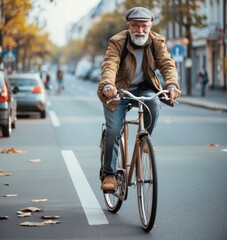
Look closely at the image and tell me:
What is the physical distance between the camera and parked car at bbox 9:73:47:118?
2370cm

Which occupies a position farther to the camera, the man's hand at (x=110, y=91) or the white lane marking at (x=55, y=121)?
the white lane marking at (x=55, y=121)

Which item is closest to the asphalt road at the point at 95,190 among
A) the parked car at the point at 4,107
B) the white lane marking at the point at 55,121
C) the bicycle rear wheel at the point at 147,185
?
the bicycle rear wheel at the point at 147,185

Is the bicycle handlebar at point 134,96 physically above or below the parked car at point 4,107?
above

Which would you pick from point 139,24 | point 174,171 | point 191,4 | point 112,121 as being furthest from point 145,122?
point 191,4

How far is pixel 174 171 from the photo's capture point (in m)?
10.7

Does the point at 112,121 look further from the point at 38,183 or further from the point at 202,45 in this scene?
the point at 202,45

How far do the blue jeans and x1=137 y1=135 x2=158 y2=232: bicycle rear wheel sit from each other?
41 cm

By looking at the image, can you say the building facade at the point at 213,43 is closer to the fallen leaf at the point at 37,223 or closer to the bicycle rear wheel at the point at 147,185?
the fallen leaf at the point at 37,223

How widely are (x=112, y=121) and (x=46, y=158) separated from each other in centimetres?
575

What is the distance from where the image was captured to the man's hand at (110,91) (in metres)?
6.39

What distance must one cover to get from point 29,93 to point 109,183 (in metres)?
16.9

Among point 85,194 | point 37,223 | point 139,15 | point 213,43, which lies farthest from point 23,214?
point 213,43

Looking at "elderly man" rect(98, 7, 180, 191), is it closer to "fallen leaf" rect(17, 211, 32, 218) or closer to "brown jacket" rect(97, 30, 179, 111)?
"brown jacket" rect(97, 30, 179, 111)

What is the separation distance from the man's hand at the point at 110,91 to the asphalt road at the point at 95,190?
1127mm
